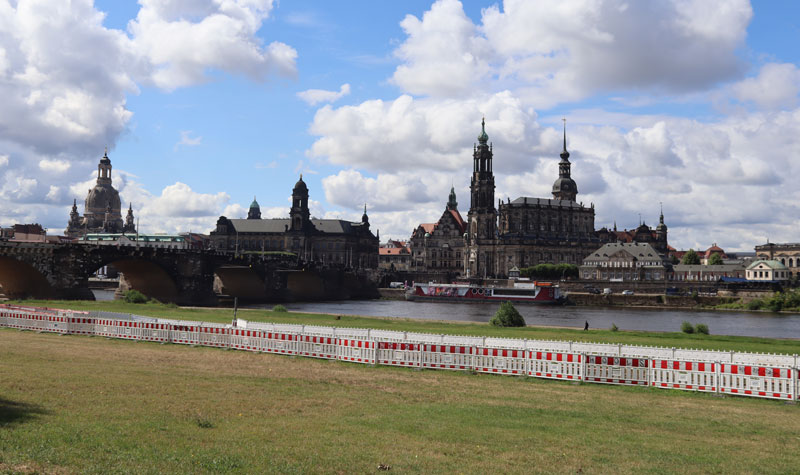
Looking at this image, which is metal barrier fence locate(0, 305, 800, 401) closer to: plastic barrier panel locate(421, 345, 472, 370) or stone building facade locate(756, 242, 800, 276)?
plastic barrier panel locate(421, 345, 472, 370)

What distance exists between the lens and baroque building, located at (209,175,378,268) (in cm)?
18900

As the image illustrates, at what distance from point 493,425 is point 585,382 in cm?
746

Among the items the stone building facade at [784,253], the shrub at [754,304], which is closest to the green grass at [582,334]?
the shrub at [754,304]

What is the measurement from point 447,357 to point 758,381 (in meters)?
9.08

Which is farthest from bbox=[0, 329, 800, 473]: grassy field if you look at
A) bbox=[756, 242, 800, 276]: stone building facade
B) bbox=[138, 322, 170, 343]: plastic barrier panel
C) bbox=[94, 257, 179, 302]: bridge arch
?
bbox=[756, 242, 800, 276]: stone building facade

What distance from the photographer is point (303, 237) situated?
18825cm

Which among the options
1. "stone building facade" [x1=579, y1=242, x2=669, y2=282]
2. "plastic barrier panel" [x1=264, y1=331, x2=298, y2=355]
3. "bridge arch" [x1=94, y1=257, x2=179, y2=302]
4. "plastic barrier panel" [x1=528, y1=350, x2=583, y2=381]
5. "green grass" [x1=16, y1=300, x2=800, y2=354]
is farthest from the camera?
"stone building facade" [x1=579, y1=242, x2=669, y2=282]

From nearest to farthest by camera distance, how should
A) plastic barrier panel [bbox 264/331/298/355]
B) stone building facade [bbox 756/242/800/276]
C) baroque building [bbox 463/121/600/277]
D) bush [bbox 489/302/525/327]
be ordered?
plastic barrier panel [bbox 264/331/298/355] → bush [bbox 489/302/525/327] → stone building facade [bbox 756/242/800/276] → baroque building [bbox 463/121/600/277]

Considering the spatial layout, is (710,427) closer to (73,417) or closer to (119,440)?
(119,440)

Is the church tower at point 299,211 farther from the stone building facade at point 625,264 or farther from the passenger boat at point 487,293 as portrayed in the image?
the stone building facade at point 625,264

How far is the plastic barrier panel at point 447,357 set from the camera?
71.3ft

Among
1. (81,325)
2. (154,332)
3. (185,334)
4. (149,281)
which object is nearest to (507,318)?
(185,334)

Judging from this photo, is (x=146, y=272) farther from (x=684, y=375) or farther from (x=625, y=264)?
(x=625, y=264)

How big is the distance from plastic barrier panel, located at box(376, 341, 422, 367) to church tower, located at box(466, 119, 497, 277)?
15580 cm
